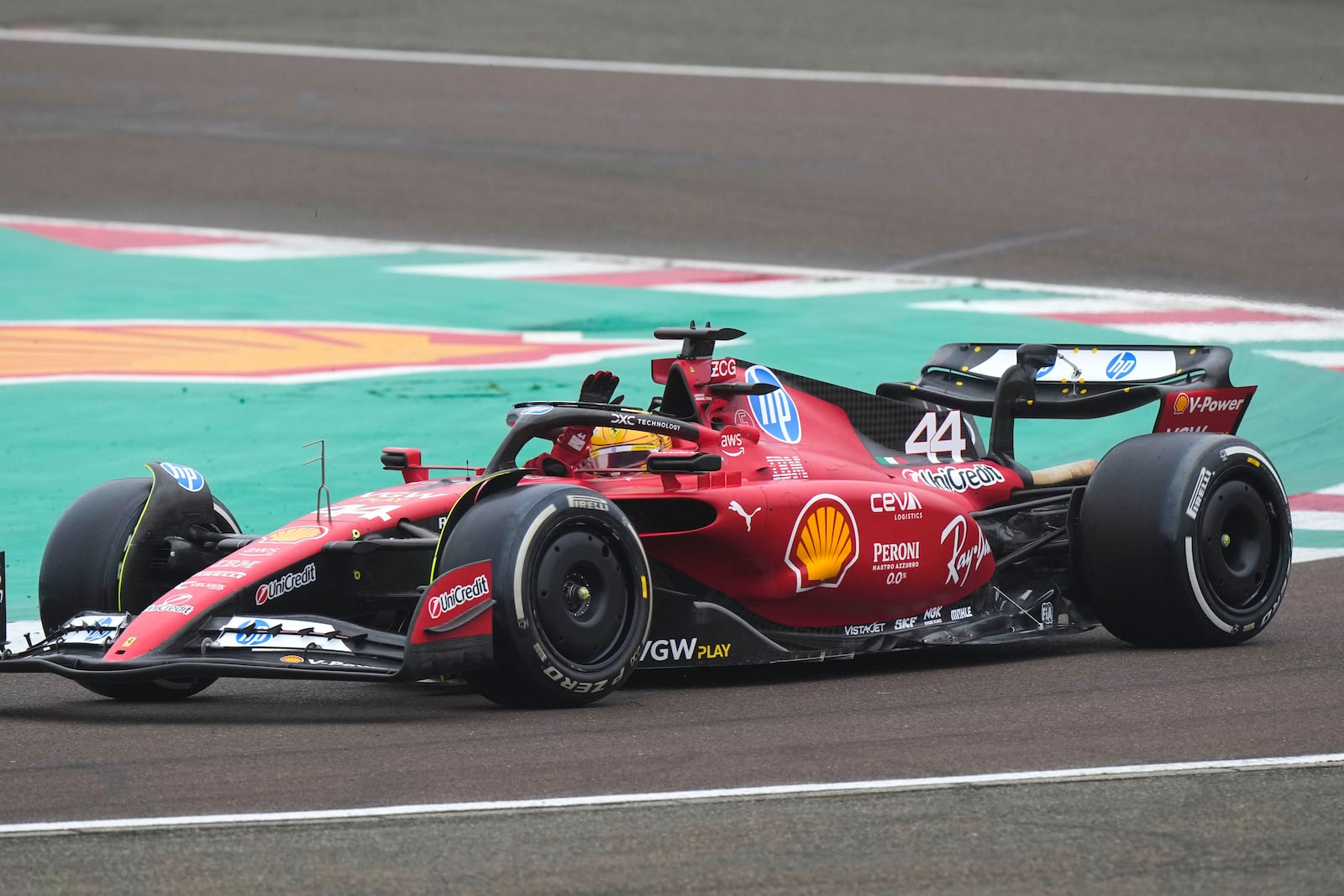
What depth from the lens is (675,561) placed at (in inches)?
336

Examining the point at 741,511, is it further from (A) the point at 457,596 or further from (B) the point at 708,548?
(A) the point at 457,596

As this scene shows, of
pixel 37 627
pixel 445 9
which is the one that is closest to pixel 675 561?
pixel 37 627

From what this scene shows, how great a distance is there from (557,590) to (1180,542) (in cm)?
294

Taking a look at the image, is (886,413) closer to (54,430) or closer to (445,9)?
(54,430)

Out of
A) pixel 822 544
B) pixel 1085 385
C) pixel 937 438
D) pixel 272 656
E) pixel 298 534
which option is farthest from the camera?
pixel 1085 385

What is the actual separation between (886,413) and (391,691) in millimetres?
2612

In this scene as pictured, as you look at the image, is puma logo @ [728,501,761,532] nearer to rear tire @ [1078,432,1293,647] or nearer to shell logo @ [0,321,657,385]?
rear tire @ [1078,432,1293,647]

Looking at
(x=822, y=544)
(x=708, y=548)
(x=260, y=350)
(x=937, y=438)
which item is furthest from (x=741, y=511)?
(x=260, y=350)

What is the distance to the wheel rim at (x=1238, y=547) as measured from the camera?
30.2 ft

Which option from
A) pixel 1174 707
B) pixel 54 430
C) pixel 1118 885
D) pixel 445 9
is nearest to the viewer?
pixel 1118 885

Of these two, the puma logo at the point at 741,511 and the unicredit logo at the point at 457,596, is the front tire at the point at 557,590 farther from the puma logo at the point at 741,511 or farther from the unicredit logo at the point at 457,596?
the puma logo at the point at 741,511

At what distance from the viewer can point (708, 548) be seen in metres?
8.50

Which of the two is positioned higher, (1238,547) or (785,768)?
(1238,547)

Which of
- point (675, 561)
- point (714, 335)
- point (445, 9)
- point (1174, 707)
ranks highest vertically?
point (445, 9)
